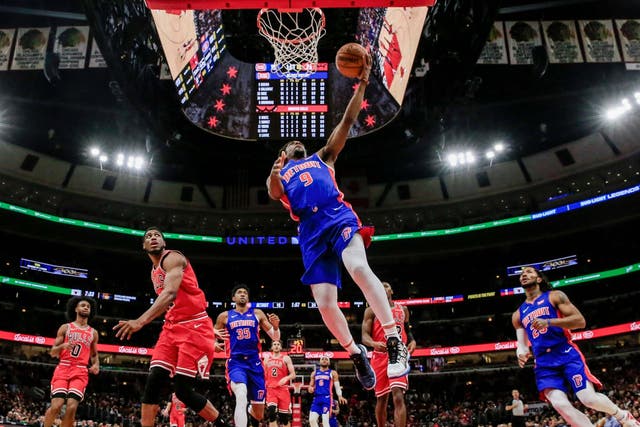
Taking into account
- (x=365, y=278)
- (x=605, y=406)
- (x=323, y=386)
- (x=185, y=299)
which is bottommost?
(x=605, y=406)

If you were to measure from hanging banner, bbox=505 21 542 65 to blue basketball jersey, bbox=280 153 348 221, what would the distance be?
15020 millimetres

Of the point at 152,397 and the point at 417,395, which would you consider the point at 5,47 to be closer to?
the point at 152,397

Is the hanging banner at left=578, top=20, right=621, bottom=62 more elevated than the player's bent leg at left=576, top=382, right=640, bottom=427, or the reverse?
the hanging banner at left=578, top=20, right=621, bottom=62

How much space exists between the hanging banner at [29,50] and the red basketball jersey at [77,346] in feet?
38.7

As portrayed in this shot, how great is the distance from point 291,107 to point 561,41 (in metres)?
8.90

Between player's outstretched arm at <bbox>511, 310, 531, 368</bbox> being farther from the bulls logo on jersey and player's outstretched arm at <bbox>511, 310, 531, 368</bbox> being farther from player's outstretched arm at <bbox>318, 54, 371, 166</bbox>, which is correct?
the bulls logo on jersey

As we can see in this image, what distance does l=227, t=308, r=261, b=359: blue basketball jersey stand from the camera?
8.93 meters

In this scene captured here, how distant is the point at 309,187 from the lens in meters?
5.24

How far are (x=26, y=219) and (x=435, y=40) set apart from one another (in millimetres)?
24844

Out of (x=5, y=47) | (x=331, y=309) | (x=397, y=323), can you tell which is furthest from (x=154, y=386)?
(x=5, y=47)

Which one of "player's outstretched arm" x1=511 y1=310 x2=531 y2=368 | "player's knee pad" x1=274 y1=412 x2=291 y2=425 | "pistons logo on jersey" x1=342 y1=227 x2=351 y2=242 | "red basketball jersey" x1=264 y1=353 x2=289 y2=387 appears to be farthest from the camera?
"red basketball jersey" x1=264 y1=353 x2=289 y2=387

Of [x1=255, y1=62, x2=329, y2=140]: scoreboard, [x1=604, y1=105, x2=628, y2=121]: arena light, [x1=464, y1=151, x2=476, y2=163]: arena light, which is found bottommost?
[x1=255, y1=62, x2=329, y2=140]: scoreboard

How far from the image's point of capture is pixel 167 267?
20.0ft

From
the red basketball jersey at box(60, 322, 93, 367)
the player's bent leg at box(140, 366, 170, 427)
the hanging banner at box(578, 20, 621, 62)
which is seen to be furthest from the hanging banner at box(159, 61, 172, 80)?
the player's bent leg at box(140, 366, 170, 427)
